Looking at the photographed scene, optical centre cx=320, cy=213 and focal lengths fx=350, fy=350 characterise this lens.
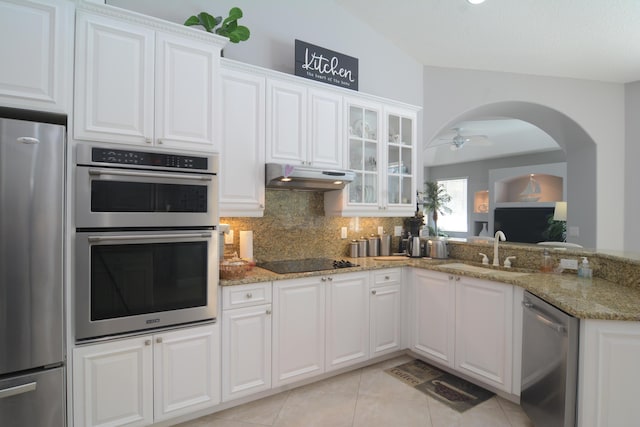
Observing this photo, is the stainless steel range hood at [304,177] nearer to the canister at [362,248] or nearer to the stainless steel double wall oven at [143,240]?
the stainless steel double wall oven at [143,240]

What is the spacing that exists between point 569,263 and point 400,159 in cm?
170

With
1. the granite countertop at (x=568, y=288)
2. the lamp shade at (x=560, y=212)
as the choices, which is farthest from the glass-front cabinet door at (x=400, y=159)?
the lamp shade at (x=560, y=212)

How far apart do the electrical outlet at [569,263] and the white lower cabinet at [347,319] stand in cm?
150

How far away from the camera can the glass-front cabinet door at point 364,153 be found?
325 centimetres

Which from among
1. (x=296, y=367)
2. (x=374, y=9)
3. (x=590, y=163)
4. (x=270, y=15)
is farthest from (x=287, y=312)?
(x=590, y=163)

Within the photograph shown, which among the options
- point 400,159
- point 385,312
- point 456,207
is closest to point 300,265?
point 385,312

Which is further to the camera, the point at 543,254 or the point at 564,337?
the point at 543,254

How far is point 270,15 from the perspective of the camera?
311 cm

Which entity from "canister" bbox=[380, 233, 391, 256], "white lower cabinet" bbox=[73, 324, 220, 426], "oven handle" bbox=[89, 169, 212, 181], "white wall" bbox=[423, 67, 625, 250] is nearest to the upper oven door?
"oven handle" bbox=[89, 169, 212, 181]

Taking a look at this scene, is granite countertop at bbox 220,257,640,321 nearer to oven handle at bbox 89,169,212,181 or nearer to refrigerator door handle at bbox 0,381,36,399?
oven handle at bbox 89,169,212,181

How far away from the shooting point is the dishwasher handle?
188 cm

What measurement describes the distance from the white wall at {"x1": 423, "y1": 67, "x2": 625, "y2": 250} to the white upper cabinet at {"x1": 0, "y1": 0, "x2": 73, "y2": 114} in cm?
345

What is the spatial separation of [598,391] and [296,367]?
5.90 ft

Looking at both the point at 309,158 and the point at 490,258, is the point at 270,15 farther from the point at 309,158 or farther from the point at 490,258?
the point at 490,258
